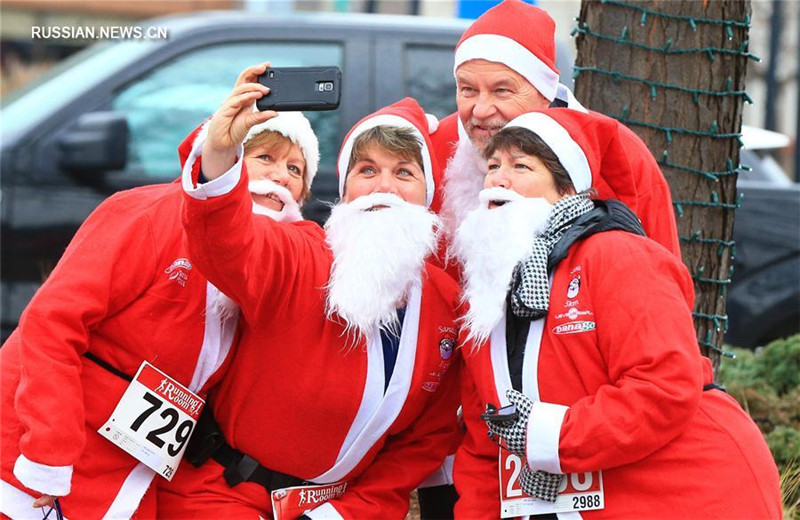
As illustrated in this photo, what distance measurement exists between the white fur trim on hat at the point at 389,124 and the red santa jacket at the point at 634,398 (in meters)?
0.64

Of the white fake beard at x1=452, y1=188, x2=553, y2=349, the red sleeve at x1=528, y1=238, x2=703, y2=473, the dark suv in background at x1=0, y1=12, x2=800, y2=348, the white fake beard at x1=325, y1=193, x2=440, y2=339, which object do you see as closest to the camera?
the red sleeve at x1=528, y1=238, x2=703, y2=473

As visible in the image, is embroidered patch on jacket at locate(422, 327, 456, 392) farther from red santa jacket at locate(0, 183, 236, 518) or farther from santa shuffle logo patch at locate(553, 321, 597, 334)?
red santa jacket at locate(0, 183, 236, 518)

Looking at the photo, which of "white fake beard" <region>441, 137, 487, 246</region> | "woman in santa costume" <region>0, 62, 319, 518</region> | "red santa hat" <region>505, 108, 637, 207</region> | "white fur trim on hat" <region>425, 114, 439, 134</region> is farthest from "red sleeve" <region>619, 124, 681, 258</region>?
"woman in santa costume" <region>0, 62, 319, 518</region>

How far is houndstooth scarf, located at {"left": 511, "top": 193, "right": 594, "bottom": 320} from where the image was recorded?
2918 millimetres

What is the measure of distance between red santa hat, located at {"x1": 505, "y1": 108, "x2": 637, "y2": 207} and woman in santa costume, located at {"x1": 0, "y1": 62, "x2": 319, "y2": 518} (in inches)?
33.6

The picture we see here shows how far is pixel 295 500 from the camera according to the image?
10.6 feet

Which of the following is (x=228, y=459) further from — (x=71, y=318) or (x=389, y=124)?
(x=389, y=124)

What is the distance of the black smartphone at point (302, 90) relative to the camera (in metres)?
2.83

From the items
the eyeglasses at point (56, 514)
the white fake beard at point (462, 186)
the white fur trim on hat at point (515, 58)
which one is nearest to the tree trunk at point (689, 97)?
the white fur trim on hat at point (515, 58)

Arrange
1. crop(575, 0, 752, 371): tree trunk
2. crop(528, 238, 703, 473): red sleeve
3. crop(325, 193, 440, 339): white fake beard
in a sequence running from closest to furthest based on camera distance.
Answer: crop(528, 238, 703, 473): red sleeve → crop(325, 193, 440, 339): white fake beard → crop(575, 0, 752, 371): tree trunk

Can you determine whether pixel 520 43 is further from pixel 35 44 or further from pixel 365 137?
pixel 35 44

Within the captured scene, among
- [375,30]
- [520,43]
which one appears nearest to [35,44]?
[375,30]

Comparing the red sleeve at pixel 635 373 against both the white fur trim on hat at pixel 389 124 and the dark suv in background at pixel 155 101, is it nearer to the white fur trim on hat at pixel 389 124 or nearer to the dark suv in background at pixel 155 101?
the white fur trim on hat at pixel 389 124

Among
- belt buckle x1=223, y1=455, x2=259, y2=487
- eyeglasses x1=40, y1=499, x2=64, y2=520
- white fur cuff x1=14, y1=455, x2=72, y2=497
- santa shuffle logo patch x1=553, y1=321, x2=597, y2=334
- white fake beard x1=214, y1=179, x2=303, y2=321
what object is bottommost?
eyeglasses x1=40, y1=499, x2=64, y2=520
